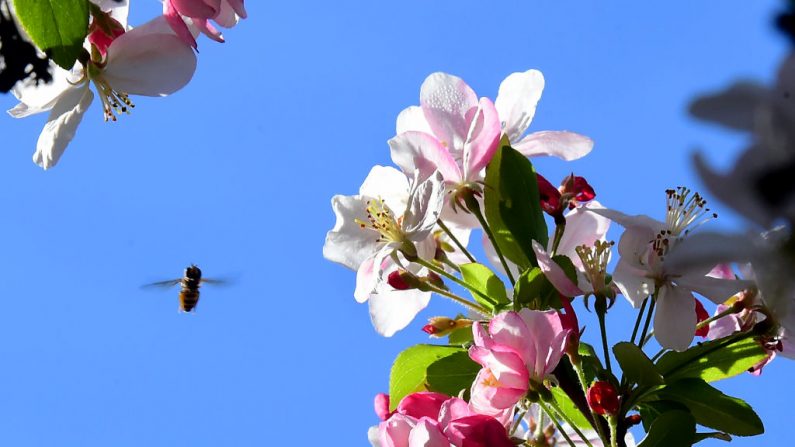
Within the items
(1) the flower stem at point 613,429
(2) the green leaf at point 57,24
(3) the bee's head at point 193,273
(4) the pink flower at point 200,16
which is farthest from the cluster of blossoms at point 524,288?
(3) the bee's head at point 193,273

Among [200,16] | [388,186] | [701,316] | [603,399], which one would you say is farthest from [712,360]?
[200,16]

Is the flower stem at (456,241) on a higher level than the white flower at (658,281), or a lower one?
lower

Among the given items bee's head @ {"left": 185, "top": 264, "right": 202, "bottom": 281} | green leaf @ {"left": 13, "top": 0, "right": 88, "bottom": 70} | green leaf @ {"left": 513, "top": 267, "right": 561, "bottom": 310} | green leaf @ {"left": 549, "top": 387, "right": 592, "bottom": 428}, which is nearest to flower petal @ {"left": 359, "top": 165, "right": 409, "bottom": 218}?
green leaf @ {"left": 513, "top": 267, "right": 561, "bottom": 310}

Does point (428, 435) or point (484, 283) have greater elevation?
point (484, 283)

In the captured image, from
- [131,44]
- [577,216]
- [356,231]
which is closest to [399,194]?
[356,231]

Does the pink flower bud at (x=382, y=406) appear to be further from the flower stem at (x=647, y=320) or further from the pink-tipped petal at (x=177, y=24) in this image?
the pink-tipped petal at (x=177, y=24)

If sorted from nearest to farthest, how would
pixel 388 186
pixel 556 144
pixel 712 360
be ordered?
1. pixel 712 360
2. pixel 556 144
3. pixel 388 186

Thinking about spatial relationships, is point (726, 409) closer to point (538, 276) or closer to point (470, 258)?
point (538, 276)

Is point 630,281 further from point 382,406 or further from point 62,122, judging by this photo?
point 62,122
